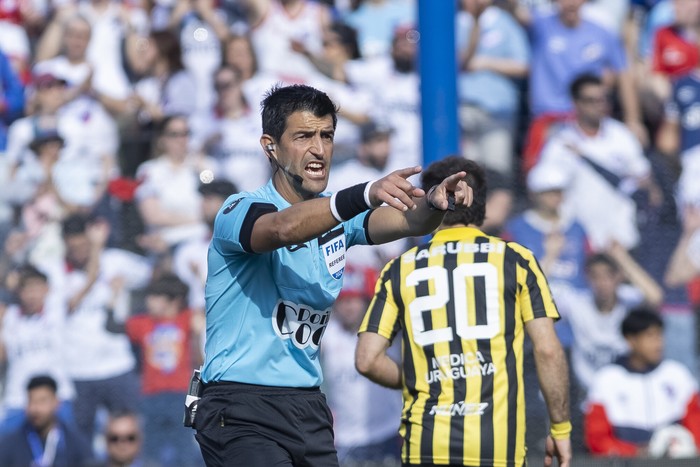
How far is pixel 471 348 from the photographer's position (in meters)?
4.41

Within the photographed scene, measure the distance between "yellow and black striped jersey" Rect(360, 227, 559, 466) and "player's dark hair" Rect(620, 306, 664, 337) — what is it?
94.7 inches

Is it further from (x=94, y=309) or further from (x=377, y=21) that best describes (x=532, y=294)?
(x=377, y=21)

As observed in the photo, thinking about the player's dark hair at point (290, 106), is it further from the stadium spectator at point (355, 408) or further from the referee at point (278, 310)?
the stadium spectator at point (355, 408)

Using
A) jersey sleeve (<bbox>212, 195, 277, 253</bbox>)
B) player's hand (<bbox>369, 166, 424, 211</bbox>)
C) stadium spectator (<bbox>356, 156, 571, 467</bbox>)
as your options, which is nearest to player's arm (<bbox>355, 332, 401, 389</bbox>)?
stadium spectator (<bbox>356, 156, 571, 467</bbox>)

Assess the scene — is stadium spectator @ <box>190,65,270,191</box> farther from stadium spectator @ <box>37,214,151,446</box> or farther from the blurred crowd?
stadium spectator @ <box>37,214,151,446</box>

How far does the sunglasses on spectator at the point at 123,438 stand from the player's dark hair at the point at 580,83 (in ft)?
12.6

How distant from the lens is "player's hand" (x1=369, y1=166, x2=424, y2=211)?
3156 mm

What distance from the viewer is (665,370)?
6664 mm

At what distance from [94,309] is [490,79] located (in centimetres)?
326

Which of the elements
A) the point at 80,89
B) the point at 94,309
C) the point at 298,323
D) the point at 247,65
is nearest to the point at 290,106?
the point at 298,323

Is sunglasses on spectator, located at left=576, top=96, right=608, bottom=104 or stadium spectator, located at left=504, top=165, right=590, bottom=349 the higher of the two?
sunglasses on spectator, located at left=576, top=96, right=608, bottom=104

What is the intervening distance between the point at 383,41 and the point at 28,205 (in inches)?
115

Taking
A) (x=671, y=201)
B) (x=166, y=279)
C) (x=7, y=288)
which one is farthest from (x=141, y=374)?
(x=671, y=201)

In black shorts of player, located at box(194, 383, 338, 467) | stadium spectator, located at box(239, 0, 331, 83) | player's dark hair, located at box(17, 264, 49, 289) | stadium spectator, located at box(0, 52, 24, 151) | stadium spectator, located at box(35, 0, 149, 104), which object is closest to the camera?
black shorts of player, located at box(194, 383, 338, 467)
